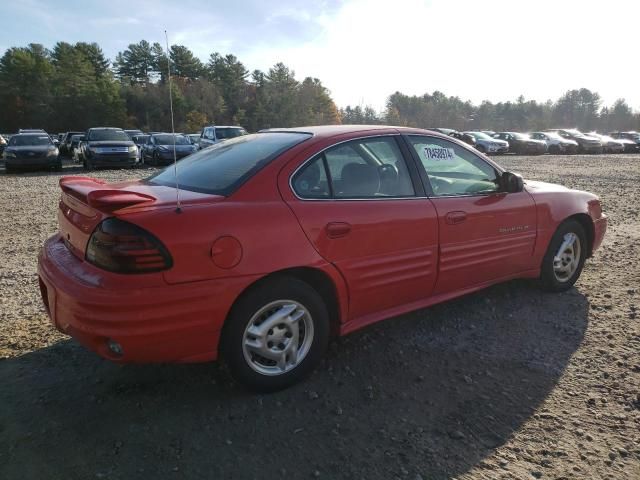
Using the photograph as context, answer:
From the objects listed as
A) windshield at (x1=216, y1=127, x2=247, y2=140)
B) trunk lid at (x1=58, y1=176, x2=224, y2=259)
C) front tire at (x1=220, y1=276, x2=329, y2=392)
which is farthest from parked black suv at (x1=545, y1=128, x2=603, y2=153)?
trunk lid at (x1=58, y1=176, x2=224, y2=259)

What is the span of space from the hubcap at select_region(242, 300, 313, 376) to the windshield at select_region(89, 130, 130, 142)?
18.2 metres

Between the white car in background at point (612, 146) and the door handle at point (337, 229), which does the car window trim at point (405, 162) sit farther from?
the white car in background at point (612, 146)

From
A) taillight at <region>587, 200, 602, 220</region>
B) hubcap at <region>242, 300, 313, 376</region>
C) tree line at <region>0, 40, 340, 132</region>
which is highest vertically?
tree line at <region>0, 40, 340, 132</region>

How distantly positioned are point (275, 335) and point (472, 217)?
1.77 meters

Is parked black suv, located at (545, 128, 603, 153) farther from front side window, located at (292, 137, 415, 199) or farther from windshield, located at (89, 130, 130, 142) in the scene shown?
front side window, located at (292, 137, 415, 199)

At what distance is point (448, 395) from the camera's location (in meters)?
2.85

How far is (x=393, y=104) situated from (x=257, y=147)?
11284cm

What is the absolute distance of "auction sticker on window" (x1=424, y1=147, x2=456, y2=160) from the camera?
3637 mm

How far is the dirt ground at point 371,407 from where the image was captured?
2271 mm

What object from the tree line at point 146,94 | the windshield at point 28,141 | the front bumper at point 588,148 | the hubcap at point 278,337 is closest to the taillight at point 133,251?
the hubcap at point 278,337

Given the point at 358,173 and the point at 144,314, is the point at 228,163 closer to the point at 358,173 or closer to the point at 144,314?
the point at 358,173

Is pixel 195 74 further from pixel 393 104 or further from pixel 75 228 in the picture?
pixel 75 228

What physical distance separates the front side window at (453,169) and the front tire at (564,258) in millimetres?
962

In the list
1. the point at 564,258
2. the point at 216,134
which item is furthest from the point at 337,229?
the point at 216,134
